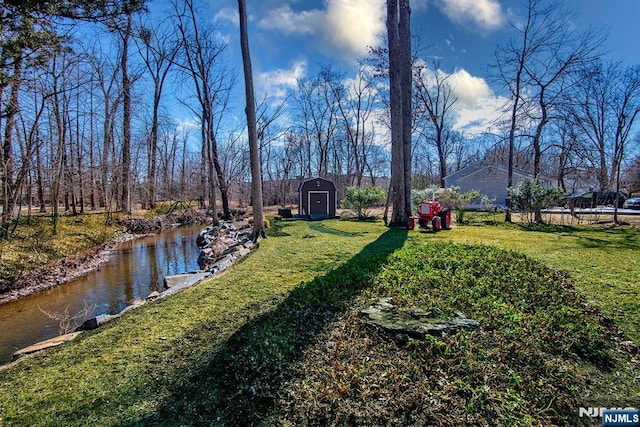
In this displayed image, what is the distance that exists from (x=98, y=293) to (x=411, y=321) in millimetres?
6698

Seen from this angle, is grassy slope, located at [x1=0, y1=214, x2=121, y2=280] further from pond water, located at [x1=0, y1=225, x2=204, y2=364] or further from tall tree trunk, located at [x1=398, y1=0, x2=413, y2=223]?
tall tree trunk, located at [x1=398, y1=0, x2=413, y2=223]

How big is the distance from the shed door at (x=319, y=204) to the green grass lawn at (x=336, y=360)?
14.3 m

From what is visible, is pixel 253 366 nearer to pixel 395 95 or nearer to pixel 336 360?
pixel 336 360

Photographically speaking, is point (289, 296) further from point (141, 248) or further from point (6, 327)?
point (141, 248)

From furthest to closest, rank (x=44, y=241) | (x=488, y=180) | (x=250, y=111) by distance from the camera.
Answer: (x=488, y=180), (x=44, y=241), (x=250, y=111)

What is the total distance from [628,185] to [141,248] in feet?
109

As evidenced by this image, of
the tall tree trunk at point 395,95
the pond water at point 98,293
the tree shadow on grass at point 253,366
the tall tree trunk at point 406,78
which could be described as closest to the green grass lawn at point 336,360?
the tree shadow on grass at point 253,366

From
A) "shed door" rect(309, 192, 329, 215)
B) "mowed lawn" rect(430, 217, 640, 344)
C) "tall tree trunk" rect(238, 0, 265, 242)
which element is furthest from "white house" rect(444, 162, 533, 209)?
"tall tree trunk" rect(238, 0, 265, 242)

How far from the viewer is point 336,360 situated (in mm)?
2180

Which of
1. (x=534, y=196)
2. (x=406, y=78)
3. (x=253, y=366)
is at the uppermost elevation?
(x=406, y=78)

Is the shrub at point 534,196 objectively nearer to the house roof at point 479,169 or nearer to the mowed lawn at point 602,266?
the mowed lawn at point 602,266

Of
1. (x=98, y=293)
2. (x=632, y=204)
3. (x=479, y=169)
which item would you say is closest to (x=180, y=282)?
(x=98, y=293)

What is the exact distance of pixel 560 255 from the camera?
16.8 ft

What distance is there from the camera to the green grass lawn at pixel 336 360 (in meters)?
1.81
